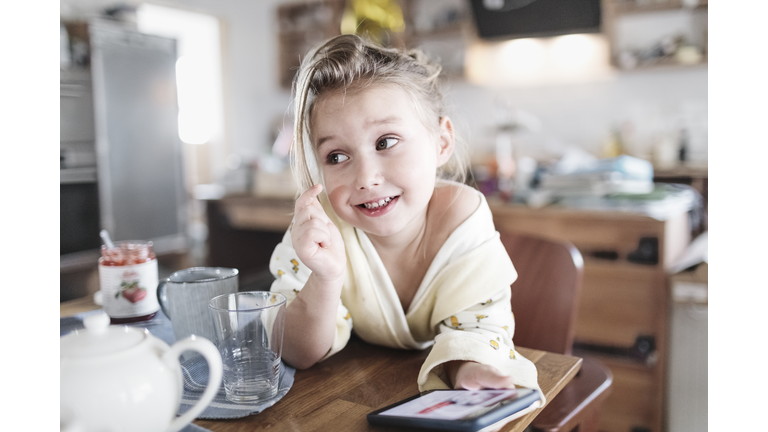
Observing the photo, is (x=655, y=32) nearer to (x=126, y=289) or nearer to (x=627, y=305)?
(x=627, y=305)

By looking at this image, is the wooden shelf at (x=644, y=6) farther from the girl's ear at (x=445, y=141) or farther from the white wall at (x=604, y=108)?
the girl's ear at (x=445, y=141)

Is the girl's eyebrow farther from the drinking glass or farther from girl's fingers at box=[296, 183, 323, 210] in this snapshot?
the drinking glass

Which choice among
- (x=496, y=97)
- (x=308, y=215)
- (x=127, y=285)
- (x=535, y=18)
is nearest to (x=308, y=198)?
(x=308, y=215)

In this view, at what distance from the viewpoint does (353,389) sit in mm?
590

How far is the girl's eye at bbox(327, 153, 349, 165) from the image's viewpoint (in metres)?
0.72

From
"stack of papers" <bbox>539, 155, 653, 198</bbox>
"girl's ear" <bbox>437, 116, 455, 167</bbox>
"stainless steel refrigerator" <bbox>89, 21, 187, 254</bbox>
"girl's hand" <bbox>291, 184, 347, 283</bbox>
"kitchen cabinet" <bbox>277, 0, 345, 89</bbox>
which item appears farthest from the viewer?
"kitchen cabinet" <bbox>277, 0, 345, 89</bbox>

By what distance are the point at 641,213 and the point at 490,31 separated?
2023 millimetres

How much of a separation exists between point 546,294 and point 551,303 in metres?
0.02

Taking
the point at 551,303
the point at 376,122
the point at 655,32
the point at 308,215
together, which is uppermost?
the point at 655,32

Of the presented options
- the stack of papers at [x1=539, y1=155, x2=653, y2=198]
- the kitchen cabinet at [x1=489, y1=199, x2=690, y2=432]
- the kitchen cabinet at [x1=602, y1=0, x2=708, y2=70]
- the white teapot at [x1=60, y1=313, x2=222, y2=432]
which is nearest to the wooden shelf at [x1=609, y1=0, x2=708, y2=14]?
the kitchen cabinet at [x1=602, y1=0, x2=708, y2=70]

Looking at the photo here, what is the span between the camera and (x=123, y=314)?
2.66 feet
